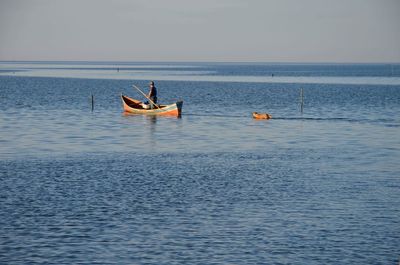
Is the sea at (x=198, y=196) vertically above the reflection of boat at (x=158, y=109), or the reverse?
the reflection of boat at (x=158, y=109)

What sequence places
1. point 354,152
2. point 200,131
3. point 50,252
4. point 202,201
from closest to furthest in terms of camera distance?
point 50,252 → point 202,201 → point 354,152 → point 200,131

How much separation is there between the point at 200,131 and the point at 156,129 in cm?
314

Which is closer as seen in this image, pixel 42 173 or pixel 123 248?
pixel 123 248

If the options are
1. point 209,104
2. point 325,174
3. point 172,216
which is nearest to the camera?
point 172,216

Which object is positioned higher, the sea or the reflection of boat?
the reflection of boat

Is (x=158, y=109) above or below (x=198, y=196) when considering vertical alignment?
above

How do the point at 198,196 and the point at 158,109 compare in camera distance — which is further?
the point at 158,109

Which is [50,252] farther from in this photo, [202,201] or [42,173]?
[42,173]

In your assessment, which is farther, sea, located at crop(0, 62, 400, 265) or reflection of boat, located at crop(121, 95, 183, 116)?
reflection of boat, located at crop(121, 95, 183, 116)

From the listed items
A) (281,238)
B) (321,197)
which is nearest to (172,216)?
(281,238)

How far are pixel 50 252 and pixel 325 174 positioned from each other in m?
15.1

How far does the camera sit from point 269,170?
3036 centimetres

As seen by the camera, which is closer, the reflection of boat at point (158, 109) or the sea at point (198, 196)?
the sea at point (198, 196)

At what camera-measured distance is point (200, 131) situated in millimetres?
47969
